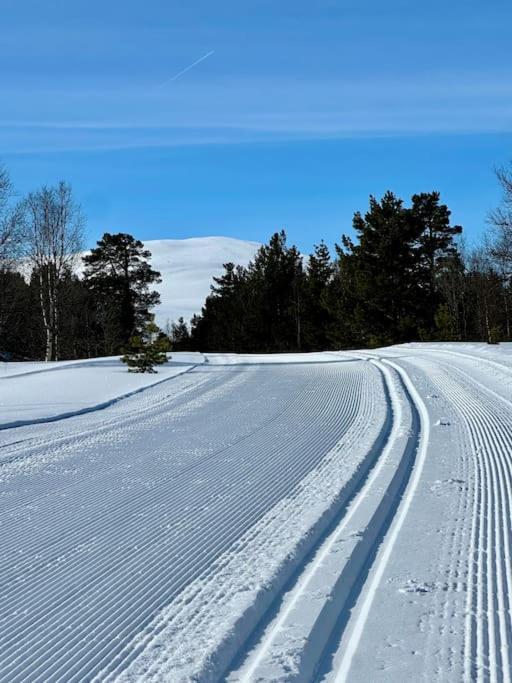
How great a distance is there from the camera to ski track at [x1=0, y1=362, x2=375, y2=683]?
299 cm

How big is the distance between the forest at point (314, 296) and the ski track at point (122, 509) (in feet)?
85.4

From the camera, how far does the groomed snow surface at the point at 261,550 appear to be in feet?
8.84

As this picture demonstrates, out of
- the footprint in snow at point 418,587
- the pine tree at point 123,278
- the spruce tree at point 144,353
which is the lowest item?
the footprint in snow at point 418,587

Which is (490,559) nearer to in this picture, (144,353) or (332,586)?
(332,586)

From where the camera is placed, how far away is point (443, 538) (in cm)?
396

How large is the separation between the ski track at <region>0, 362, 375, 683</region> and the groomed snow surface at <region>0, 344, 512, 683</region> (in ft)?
0.05

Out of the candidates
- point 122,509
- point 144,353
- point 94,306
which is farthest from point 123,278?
point 122,509

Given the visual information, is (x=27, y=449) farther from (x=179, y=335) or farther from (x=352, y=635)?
(x=179, y=335)

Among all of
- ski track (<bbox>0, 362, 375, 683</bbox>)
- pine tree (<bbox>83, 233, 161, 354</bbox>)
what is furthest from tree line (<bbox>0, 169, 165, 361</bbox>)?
ski track (<bbox>0, 362, 375, 683</bbox>)

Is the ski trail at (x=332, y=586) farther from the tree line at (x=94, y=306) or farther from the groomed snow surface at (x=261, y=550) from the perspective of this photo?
the tree line at (x=94, y=306)

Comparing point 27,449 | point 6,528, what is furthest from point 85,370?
point 6,528

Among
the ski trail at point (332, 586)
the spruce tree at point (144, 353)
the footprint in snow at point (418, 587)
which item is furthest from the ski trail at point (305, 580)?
the spruce tree at point (144, 353)

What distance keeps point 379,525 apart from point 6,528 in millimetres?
2232

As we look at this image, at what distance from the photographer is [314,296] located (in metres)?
56.1
